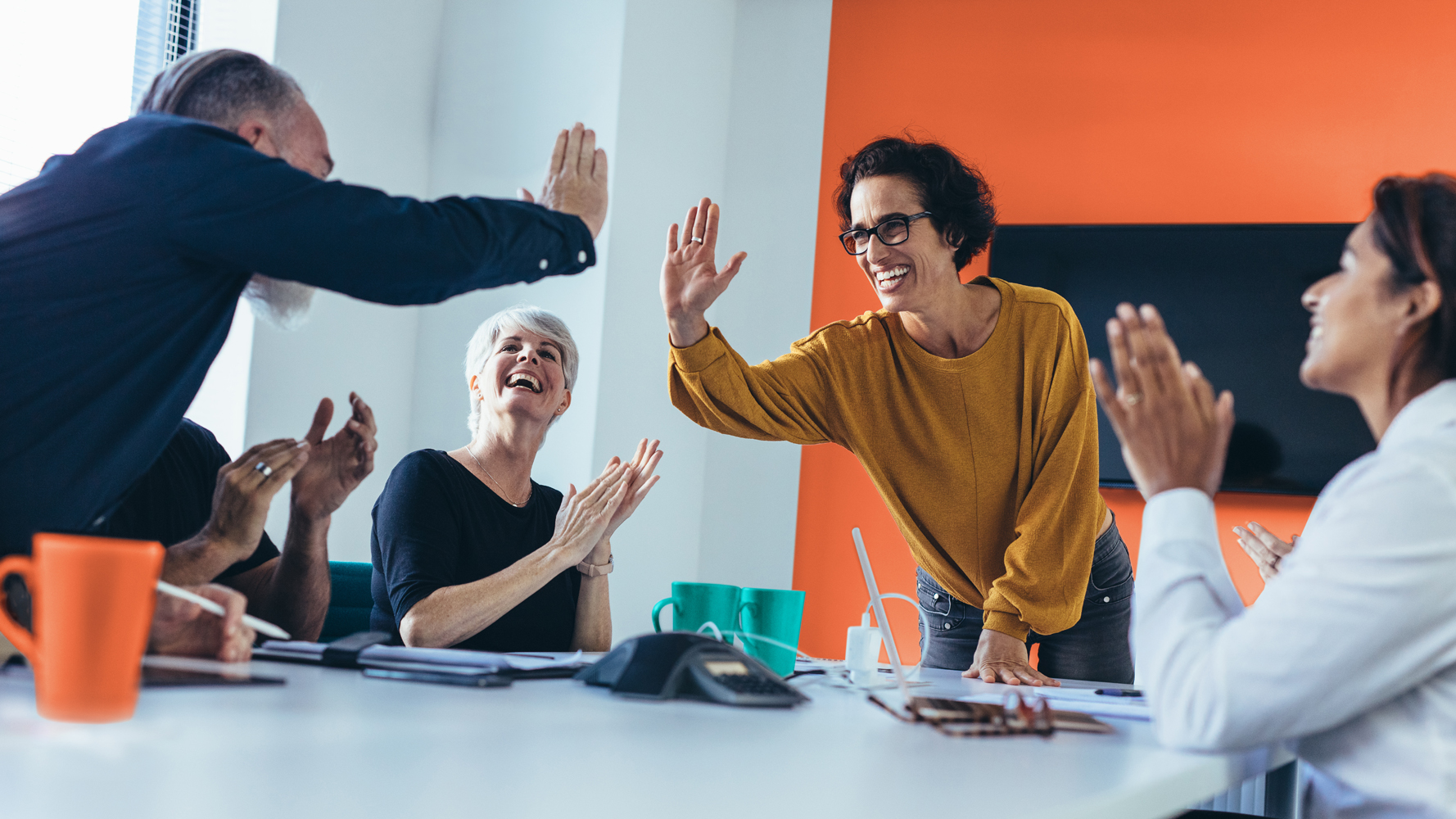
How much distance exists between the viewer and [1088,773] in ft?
2.60

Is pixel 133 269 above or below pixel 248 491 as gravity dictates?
above

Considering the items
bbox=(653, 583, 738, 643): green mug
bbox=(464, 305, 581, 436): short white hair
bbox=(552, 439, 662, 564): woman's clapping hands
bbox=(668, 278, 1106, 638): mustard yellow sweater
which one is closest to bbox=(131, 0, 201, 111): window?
bbox=(464, 305, 581, 436): short white hair

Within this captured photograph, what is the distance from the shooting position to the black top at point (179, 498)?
154cm

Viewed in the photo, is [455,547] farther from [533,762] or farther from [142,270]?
[533,762]

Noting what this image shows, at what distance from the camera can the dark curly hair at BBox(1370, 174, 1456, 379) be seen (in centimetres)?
93

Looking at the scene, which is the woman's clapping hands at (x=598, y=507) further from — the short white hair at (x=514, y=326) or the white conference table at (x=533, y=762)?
the white conference table at (x=533, y=762)

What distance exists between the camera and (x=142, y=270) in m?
1.12

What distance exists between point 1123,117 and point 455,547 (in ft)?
9.79

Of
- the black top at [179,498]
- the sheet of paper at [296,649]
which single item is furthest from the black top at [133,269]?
the black top at [179,498]

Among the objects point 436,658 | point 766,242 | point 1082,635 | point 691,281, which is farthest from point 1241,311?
Result: point 436,658

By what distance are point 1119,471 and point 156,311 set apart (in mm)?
3082

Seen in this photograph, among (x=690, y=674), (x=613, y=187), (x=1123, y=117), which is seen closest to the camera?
(x=690, y=674)

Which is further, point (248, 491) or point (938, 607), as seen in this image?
point (938, 607)

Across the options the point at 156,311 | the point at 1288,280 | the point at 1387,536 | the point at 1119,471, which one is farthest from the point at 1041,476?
the point at 1288,280
